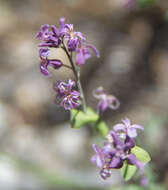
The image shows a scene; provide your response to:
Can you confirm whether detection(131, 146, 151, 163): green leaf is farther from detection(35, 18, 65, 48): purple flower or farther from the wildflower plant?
detection(35, 18, 65, 48): purple flower

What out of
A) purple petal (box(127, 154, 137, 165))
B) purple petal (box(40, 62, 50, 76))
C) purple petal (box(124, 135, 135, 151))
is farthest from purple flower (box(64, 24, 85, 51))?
purple petal (box(127, 154, 137, 165))

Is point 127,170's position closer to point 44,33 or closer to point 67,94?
point 67,94

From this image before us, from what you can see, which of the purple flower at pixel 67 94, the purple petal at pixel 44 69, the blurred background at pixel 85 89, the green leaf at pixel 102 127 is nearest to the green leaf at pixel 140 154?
the purple flower at pixel 67 94

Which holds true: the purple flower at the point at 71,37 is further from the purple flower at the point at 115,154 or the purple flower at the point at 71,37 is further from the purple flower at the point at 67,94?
the purple flower at the point at 115,154

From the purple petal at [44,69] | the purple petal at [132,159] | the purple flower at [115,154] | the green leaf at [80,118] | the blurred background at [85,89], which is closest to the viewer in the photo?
the purple flower at [115,154]

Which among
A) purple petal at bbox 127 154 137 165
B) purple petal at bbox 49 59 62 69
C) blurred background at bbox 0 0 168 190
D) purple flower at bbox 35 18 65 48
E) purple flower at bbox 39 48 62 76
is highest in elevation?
blurred background at bbox 0 0 168 190

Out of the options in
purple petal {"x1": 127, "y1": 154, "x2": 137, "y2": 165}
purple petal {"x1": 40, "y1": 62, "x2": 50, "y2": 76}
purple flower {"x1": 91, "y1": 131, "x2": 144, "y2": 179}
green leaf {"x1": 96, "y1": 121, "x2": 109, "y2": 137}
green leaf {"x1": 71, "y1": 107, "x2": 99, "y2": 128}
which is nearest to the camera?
purple flower {"x1": 91, "y1": 131, "x2": 144, "y2": 179}

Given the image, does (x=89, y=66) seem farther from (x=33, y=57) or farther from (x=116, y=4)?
(x=116, y=4)

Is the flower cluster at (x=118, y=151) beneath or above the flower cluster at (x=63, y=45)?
beneath

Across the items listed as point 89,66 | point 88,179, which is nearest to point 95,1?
point 89,66
